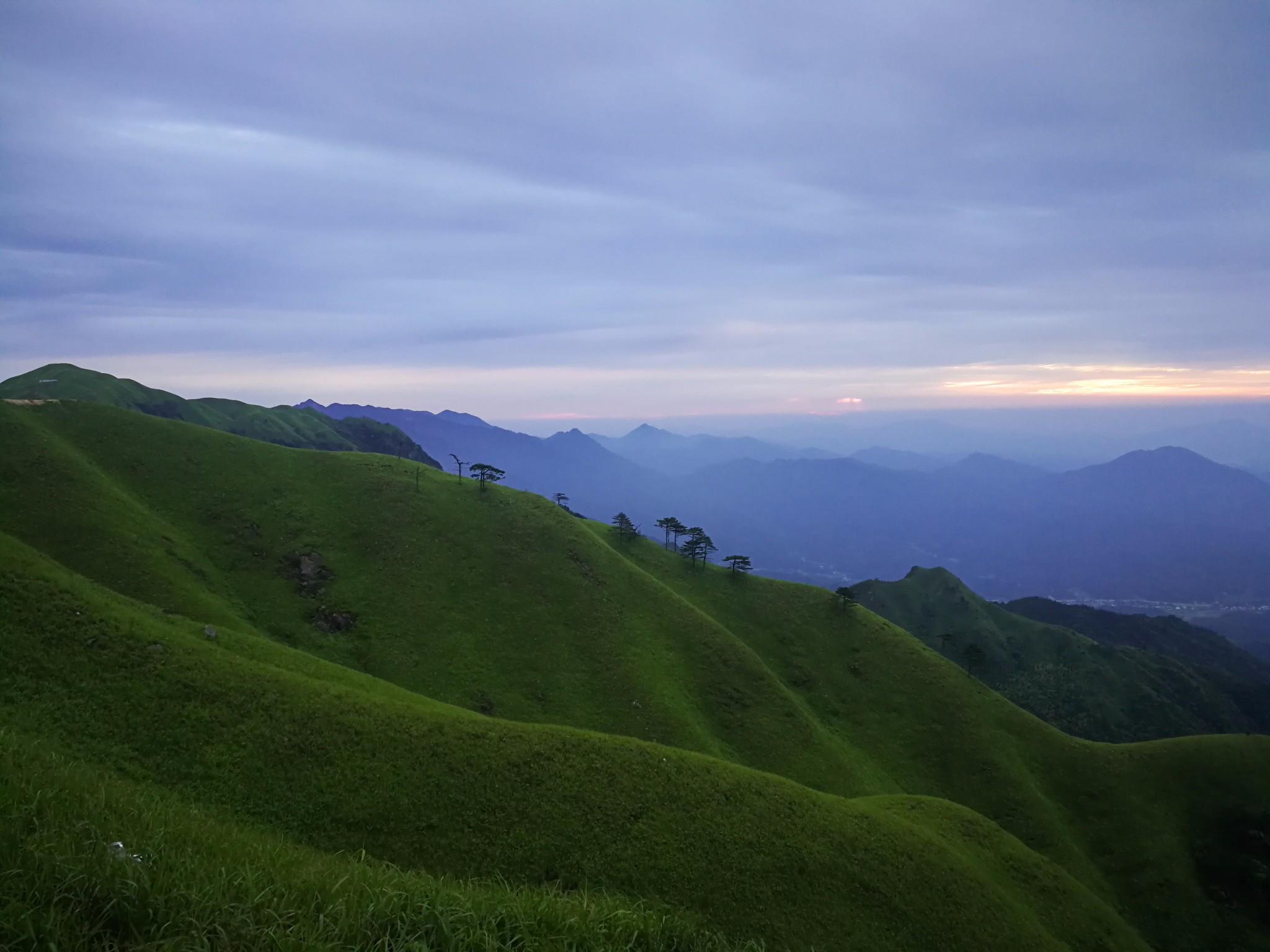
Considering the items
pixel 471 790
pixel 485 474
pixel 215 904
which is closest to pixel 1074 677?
pixel 485 474

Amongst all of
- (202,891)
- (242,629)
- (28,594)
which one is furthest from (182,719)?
(242,629)

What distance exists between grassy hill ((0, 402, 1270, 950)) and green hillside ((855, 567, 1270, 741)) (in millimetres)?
69000

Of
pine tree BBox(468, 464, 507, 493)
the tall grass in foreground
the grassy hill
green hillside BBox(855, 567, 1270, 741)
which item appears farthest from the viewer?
green hillside BBox(855, 567, 1270, 741)

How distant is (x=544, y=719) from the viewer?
60.1 metres

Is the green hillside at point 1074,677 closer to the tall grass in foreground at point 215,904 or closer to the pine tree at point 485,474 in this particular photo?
the pine tree at point 485,474

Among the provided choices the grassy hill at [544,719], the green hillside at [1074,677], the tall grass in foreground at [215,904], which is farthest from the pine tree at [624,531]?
the tall grass in foreground at [215,904]

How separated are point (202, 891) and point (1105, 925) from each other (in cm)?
6191

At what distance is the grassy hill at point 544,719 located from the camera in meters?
27.0

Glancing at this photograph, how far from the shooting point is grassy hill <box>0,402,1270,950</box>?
26984mm

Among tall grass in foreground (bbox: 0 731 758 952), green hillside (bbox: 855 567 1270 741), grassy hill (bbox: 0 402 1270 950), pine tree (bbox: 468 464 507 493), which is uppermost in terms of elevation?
pine tree (bbox: 468 464 507 493)

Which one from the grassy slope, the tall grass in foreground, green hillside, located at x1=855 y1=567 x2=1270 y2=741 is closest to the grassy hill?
the grassy slope

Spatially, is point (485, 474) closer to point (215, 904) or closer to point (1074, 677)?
point (215, 904)

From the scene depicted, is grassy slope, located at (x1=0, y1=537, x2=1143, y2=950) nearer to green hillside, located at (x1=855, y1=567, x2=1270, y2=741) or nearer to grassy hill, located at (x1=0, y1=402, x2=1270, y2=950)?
grassy hill, located at (x1=0, y1=402, x2=1270, y2=950)

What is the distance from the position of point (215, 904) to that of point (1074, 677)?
210 metres
